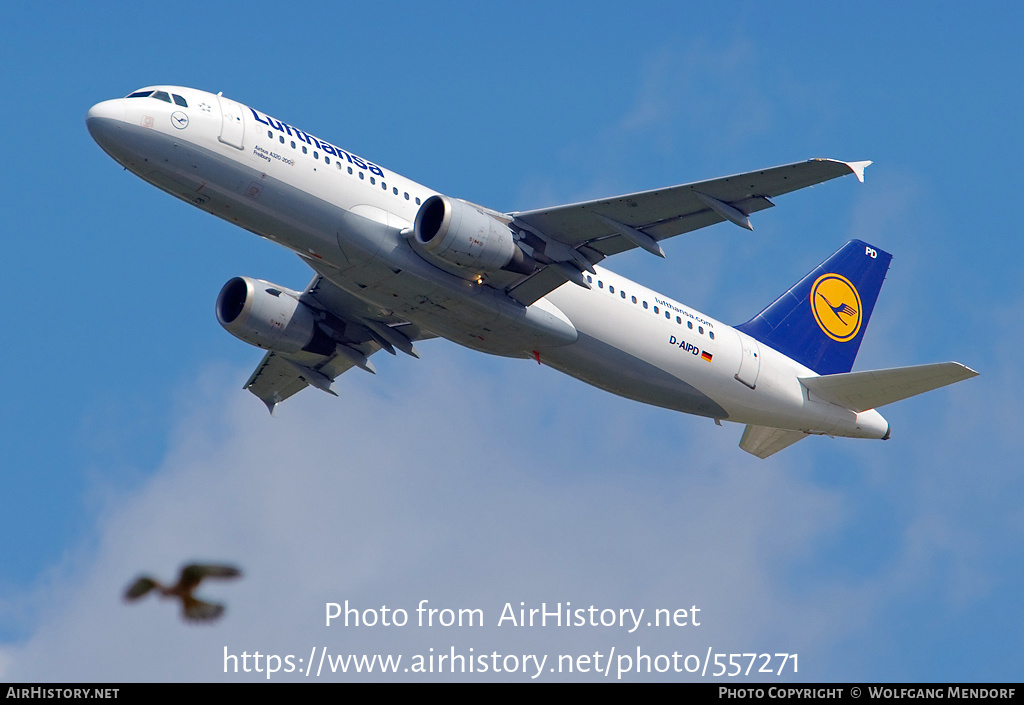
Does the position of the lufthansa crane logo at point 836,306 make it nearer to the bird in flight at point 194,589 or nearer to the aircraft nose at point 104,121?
the aircraft nose at point 104,121

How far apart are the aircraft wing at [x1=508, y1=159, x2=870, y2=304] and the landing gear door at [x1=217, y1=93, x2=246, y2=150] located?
702 cm

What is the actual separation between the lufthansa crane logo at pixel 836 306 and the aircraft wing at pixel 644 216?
1063cm

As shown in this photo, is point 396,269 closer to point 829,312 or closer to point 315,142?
point 315,142

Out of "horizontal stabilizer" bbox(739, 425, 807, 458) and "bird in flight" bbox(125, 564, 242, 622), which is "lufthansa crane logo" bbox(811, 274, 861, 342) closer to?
"horizontal stabilizer" bbox(739, 425, 807, 458)

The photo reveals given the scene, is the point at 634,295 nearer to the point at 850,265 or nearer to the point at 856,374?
the point at 856,374

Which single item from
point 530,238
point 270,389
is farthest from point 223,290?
point 530,238

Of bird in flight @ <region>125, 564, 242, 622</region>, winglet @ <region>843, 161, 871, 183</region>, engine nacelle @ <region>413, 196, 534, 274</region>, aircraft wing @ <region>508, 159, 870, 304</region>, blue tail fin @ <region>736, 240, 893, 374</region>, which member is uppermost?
blue tail fin @ <region>736, 240, 893, 374</region>

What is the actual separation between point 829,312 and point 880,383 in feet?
16.5

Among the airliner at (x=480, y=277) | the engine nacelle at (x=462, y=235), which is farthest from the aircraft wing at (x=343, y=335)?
the engine nacelle at (x=462, y=235)

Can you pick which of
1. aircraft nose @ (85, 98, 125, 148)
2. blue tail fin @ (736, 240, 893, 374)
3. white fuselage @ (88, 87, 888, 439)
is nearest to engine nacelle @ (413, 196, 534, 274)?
white fuselage @ (88, 87, 888, 439)

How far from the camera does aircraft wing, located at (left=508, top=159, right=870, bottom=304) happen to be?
2889 centimetres

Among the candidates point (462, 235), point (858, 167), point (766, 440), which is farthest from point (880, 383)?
point (462, 235)

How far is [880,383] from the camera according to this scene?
118 feet
